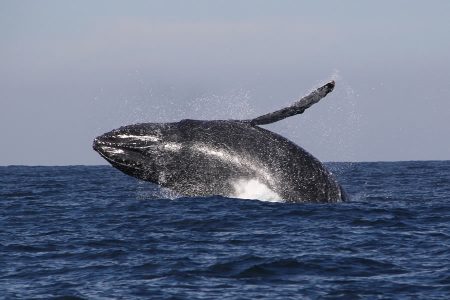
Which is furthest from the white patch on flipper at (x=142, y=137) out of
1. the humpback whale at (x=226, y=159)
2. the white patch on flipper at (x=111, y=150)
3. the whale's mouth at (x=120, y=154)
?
the white patch on flipper at (x=111, y=150)

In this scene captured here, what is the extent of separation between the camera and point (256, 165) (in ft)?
61.3

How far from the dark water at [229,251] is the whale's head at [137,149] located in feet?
3.53

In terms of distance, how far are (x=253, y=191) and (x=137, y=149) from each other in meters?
2.66

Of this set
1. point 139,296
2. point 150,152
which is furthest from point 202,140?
point 139,296

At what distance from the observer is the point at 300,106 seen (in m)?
18.8

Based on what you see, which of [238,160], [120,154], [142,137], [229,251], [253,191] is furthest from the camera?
[142,137]

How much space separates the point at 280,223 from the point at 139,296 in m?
5.82

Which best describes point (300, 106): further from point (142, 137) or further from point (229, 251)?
point (229, 251)

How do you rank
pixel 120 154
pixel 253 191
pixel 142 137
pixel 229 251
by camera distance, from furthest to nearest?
pixel 142 137, pixel 120 154, pixel 253 191, pixel 229 251

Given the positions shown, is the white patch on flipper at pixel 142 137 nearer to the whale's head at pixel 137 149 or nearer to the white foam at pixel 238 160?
the whale's head at pixel 137 149

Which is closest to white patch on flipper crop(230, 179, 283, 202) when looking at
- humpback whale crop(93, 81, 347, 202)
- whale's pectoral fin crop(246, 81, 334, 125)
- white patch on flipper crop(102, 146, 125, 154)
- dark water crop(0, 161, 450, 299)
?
humpback whale crop(93, 81, 347, 202)

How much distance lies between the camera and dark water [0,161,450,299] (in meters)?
12.7

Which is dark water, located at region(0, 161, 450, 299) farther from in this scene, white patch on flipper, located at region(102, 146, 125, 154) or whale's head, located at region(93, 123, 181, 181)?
white patch on flipper, located at region(102, 146, 125, 154)

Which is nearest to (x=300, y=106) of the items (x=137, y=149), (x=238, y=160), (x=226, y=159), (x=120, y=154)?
(x=238, y=160)
